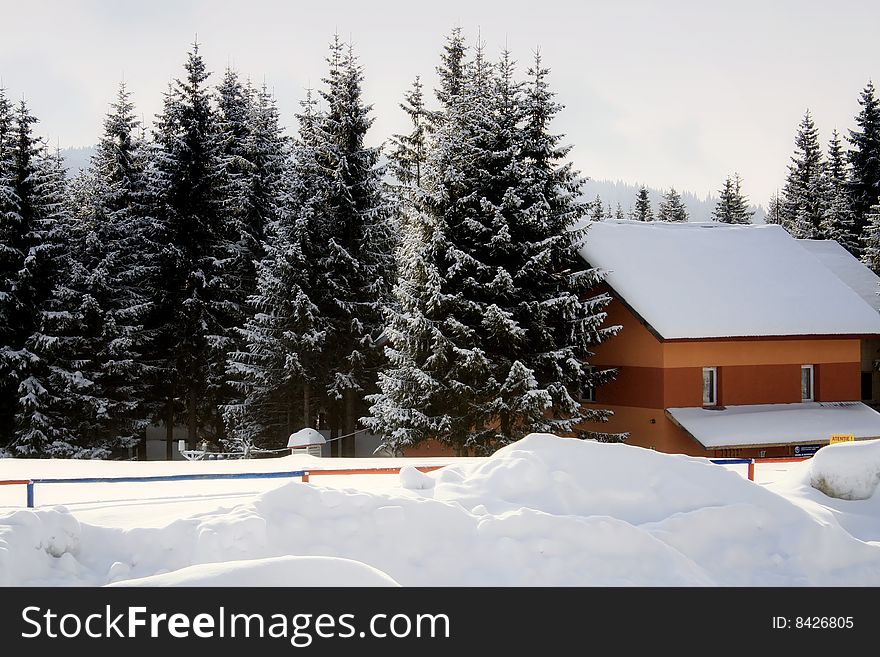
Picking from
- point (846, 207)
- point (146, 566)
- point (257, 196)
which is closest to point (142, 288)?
point (257, 196)

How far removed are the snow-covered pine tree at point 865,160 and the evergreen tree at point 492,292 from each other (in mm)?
33415

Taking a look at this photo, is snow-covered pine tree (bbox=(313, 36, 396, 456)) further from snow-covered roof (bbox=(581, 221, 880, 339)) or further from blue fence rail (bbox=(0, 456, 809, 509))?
blue fence rail (bbox=(0, 456, 809, 509))

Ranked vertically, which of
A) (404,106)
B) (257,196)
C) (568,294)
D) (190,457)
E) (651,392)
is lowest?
(190,457)

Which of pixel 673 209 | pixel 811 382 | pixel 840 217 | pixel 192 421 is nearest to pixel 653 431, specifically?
pixel 811 382

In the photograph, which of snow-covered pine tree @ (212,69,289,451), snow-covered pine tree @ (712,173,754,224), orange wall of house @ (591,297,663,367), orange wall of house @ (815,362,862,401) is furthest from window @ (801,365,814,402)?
snow-covered pine tree @ (712,173,754,224)

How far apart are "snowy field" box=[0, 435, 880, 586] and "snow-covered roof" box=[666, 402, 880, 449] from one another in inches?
405

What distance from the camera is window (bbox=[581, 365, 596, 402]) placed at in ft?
78.7

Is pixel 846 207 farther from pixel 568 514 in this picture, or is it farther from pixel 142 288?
pixel 568 514

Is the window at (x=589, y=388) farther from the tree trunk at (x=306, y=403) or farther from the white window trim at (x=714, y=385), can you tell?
the tree trunk at (x=306, y=403)

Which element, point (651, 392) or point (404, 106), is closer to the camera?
point (651, 392)

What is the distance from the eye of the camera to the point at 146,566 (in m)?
8.38

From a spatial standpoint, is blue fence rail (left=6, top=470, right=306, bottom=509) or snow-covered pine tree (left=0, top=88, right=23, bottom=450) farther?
snow-covered pine tree (left=0, top=88, right=23, bottom=450)

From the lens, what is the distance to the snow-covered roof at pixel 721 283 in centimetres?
2433
